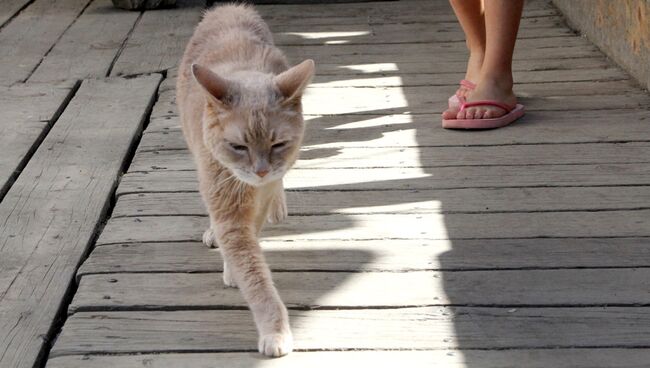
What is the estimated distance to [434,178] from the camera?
12.2 feet

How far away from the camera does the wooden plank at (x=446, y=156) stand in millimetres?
3832

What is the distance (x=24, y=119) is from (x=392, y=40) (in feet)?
7.41

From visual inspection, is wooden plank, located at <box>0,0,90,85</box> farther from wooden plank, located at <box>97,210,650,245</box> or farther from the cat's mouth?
the cat's mouth

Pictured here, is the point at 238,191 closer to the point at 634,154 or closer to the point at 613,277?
the point at 613,277

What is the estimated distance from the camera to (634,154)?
3.83 meters

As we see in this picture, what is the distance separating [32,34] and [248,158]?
347 centimetres

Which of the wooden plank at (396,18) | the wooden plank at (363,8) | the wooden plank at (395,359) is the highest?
the wooden plank at (395,359)

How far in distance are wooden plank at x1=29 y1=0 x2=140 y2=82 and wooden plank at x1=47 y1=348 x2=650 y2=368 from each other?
2.71m

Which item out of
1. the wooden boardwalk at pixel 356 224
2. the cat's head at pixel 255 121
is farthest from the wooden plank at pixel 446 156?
the cat's head at pixel 255 121

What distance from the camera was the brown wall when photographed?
454 centimetres

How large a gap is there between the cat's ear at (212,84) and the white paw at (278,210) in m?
0.61

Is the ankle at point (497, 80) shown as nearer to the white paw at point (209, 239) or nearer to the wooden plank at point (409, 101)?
the wooden plank at point (409, 101)

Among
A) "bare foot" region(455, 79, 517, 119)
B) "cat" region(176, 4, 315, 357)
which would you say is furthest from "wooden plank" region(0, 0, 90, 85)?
"cat" region(176, 4, 315, 357)

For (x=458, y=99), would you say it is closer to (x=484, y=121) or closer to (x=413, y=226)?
(x=484, y=121)
